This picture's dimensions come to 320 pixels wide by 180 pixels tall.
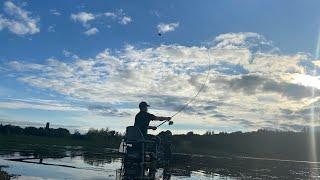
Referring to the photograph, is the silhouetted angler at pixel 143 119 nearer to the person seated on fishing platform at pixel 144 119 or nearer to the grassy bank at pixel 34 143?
the person seated on fishing platform at pixel 144 119

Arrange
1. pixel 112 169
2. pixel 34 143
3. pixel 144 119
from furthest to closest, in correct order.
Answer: pixel 34 143, pixel 112 169, pixel 144 119

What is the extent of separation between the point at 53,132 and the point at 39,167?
332 feet

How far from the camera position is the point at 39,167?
25922mm

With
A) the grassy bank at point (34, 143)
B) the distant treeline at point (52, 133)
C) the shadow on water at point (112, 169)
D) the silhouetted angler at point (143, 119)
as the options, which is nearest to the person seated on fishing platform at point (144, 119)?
the silhouetted angler at point (143, 119)

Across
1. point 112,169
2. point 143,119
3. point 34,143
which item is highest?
point 143,119

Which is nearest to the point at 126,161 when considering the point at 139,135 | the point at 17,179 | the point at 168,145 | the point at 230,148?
the point at 139,135

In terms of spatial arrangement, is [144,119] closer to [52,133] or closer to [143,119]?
[143,119]

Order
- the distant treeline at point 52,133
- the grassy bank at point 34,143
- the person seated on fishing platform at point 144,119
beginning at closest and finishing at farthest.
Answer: the person seated on fishing platform at point 144,119 < the grassy bank at point 34,143 < the distant treeline at point 52,133

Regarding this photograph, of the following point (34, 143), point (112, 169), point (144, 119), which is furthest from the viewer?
point (34, 143)

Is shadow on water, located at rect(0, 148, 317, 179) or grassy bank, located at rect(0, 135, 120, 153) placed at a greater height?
grassy bank, located at rect(0, 135, 120, 153)

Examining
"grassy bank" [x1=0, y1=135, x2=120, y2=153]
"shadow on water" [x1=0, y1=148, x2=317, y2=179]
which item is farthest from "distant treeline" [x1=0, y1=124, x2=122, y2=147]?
"shadow on water" [x1=0, y1=148, x2=317, y2=179]

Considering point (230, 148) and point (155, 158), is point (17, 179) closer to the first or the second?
point (155, 158)

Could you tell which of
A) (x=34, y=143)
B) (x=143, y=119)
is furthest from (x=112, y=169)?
(x=34, y=143)

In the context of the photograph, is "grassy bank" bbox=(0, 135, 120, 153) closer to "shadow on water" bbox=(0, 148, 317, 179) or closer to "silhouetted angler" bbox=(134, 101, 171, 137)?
"shadow on water" bbox=(0, 148, 317, 179)
